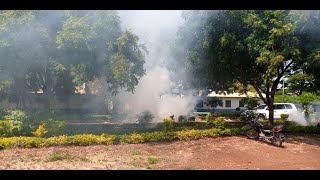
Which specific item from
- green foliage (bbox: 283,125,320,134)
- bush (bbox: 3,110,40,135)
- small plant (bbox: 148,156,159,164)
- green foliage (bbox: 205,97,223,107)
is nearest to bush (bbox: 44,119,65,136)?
bush (bbox: 3,110,40,135)

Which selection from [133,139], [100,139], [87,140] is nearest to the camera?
[87,140]

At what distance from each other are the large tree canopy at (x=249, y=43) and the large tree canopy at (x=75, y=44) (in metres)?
2.30

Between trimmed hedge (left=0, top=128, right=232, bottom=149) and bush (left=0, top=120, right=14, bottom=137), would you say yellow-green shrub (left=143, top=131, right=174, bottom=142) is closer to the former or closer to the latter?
trimmed hedge (left=0, top=128, right=232, bottom=149)

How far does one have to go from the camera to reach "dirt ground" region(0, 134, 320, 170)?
7.42m

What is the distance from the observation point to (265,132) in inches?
409

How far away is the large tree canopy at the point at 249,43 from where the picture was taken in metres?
10.0

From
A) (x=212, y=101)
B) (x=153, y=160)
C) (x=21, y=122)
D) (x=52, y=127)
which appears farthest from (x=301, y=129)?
(x=212, y=101)

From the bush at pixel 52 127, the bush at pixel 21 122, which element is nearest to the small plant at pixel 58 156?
the bush at pixel 52 127

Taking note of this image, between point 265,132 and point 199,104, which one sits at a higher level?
point 199,104

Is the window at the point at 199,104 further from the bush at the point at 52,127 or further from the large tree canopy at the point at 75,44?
the bush at the point at 52,127

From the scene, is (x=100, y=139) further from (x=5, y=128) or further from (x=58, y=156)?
(x=5, y=128)

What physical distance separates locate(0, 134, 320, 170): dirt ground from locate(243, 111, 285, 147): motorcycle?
228 millimetres

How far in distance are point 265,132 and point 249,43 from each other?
9.80ft
